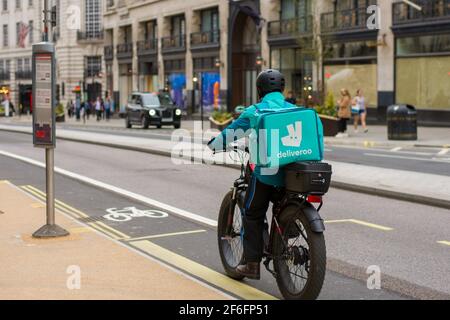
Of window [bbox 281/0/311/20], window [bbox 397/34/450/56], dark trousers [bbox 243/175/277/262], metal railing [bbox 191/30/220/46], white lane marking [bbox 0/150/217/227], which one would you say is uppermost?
window [bbox 281/0/311/20]

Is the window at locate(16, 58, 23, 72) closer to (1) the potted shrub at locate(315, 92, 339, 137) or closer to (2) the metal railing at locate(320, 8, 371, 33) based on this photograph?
(2) the metal railing at locate(320, 8, 371, 33)

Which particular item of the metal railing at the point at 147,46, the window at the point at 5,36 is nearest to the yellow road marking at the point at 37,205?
the metal railing at the point at 147,46

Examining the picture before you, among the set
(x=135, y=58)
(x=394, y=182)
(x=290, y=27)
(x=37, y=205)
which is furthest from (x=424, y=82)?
(x=135, y=58)

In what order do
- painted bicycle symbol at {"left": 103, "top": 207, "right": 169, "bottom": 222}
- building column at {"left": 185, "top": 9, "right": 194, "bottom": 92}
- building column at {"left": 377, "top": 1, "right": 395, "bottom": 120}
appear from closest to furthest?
painted bicycle symbol at {"left": 103, "top": 207, "right": 169, "bottom": 222} < building column at {"left": 377, "top": 1, "right": 395, "bottom": 120} < building column at {"left": 185, "top": 9, "right": 194, "bottom": 92}

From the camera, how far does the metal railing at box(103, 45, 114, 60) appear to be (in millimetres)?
67000

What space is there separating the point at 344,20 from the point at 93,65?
141ft

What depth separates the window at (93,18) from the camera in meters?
73.7

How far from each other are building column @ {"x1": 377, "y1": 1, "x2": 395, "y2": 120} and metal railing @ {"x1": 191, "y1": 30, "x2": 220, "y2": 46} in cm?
1638

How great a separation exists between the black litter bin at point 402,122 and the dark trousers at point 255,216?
19382 mm

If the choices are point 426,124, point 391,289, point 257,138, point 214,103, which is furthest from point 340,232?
point 214,103

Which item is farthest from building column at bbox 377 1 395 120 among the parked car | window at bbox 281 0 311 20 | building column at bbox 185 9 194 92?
building column at bbox 185 9 194 92

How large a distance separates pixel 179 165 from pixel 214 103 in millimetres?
33625

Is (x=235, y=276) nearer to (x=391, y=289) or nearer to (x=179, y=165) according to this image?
(x=391, y=289)
